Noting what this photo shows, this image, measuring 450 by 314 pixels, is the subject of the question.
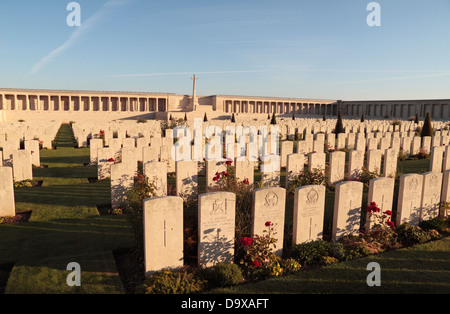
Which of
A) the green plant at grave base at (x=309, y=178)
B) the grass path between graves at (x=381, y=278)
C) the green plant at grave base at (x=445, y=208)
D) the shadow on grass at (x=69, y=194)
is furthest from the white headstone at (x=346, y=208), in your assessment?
the shadow on grass at (x=69, y=194)

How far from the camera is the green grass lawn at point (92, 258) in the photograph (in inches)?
204

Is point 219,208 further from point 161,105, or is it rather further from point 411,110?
point 411,110

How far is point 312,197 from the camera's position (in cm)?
643

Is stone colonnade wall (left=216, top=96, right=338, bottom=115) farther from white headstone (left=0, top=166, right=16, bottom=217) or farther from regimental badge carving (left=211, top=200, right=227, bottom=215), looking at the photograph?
regimental badge carving (left=211, top=200, right=227, bottom=215)

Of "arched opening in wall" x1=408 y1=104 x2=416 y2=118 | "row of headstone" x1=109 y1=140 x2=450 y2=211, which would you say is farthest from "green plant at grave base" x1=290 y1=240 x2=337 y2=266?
"arched opening in wall" x1=408 y1=104 x2=416 y2=118

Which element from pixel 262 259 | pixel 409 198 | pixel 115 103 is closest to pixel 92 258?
pixel 262 259

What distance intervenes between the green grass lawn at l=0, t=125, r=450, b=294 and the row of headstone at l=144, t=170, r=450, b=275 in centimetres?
62

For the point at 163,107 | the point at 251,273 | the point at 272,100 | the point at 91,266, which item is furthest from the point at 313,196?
the point at 272,100

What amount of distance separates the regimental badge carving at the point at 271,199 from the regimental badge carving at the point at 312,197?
0.71 meters

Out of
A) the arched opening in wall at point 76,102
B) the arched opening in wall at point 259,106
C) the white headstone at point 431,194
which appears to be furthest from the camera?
the arched opening in wall at point 259,106

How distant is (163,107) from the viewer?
72438 mm

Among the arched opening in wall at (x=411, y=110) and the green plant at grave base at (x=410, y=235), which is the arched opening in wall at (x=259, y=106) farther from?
the green plant at grave base at (x=410, y=235)
